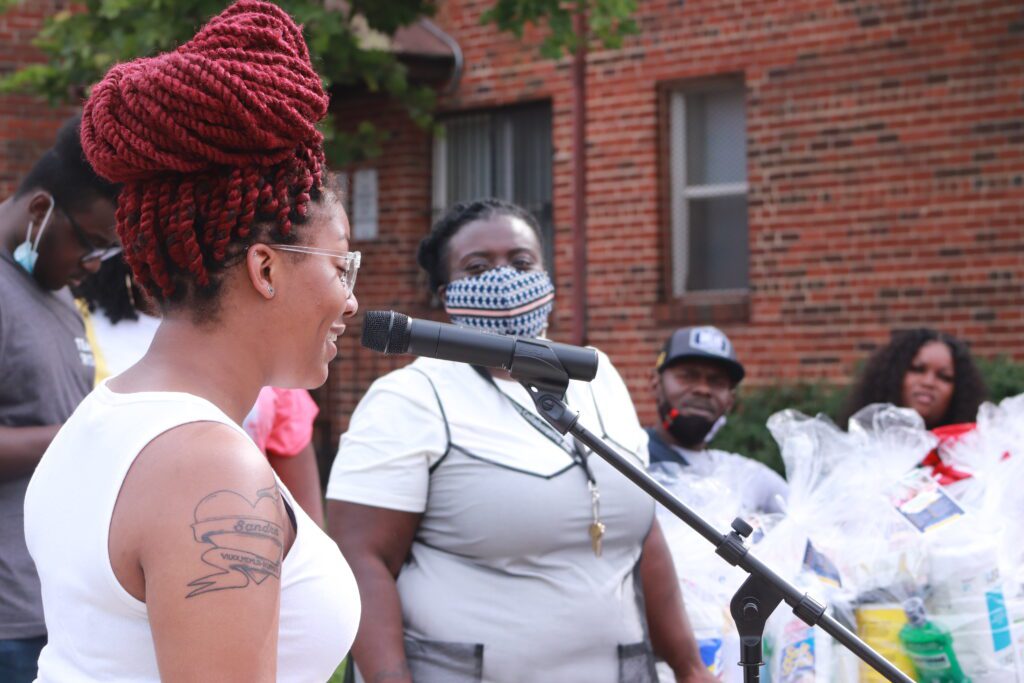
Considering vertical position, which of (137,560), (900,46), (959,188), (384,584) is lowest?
(384,584)

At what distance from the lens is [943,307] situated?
8234mm

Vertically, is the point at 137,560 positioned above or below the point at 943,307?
below

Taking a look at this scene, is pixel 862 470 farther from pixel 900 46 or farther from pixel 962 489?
pixel 900 46

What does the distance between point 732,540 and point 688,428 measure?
229 centimetres

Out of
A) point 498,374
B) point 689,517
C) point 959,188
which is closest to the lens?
point 689,517

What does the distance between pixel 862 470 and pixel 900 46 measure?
213 inches

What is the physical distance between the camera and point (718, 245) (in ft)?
30.8

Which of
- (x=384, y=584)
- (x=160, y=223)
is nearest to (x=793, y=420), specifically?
(x=384, y=584)

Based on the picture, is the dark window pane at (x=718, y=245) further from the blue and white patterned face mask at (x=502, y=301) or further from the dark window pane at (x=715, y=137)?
the blue and white patterned face mask at (x=502, y=301)

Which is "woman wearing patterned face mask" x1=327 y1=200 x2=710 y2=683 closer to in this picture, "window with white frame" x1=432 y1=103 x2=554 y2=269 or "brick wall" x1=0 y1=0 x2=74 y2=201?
"window with white frame" x1=432 y1=103 x2=554 y2=269

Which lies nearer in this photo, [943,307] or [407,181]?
[943,307]

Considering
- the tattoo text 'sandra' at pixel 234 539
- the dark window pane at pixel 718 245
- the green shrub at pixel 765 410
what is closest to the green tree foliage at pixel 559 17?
the dark window pane at pixel 718 245

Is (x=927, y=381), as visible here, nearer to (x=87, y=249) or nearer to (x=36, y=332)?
(x=87, y=249)

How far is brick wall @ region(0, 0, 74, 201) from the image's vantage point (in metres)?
10.2
